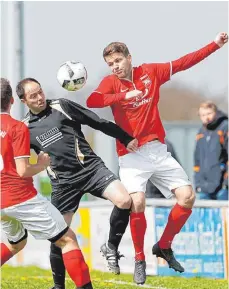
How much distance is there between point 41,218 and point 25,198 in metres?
0.26

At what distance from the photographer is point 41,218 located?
424 inches

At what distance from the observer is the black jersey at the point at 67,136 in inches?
449

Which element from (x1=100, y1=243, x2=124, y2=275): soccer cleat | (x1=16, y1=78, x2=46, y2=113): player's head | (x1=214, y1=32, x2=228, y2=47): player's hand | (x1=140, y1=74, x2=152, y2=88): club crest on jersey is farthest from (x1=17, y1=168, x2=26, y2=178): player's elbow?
(x1=214, y1=32, x2=228, y2=47): player's hand

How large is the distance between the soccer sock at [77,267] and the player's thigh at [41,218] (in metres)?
0.27

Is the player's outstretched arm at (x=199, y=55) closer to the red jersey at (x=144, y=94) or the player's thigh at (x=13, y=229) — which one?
the red jersey at (x=144, y=94)

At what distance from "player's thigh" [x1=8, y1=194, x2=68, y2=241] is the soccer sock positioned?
0.88 ft

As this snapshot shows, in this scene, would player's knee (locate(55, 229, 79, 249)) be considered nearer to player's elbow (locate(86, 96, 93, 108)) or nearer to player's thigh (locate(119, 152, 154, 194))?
player's thigh (locate(119, 152, 154, 194))

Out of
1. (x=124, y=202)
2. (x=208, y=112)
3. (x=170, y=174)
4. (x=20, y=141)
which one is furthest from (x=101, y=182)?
(x=208, y=112)

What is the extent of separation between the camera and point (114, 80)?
1163 cm

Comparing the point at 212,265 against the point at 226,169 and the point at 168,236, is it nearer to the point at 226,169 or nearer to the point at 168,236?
the point at 226,169

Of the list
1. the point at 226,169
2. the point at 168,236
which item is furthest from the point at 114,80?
the point at 226,169

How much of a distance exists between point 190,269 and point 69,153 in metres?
4.66

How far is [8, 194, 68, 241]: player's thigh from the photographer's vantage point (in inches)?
423


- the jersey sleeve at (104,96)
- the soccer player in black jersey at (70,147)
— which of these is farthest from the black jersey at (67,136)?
the jersey sleeve at (104,96)
